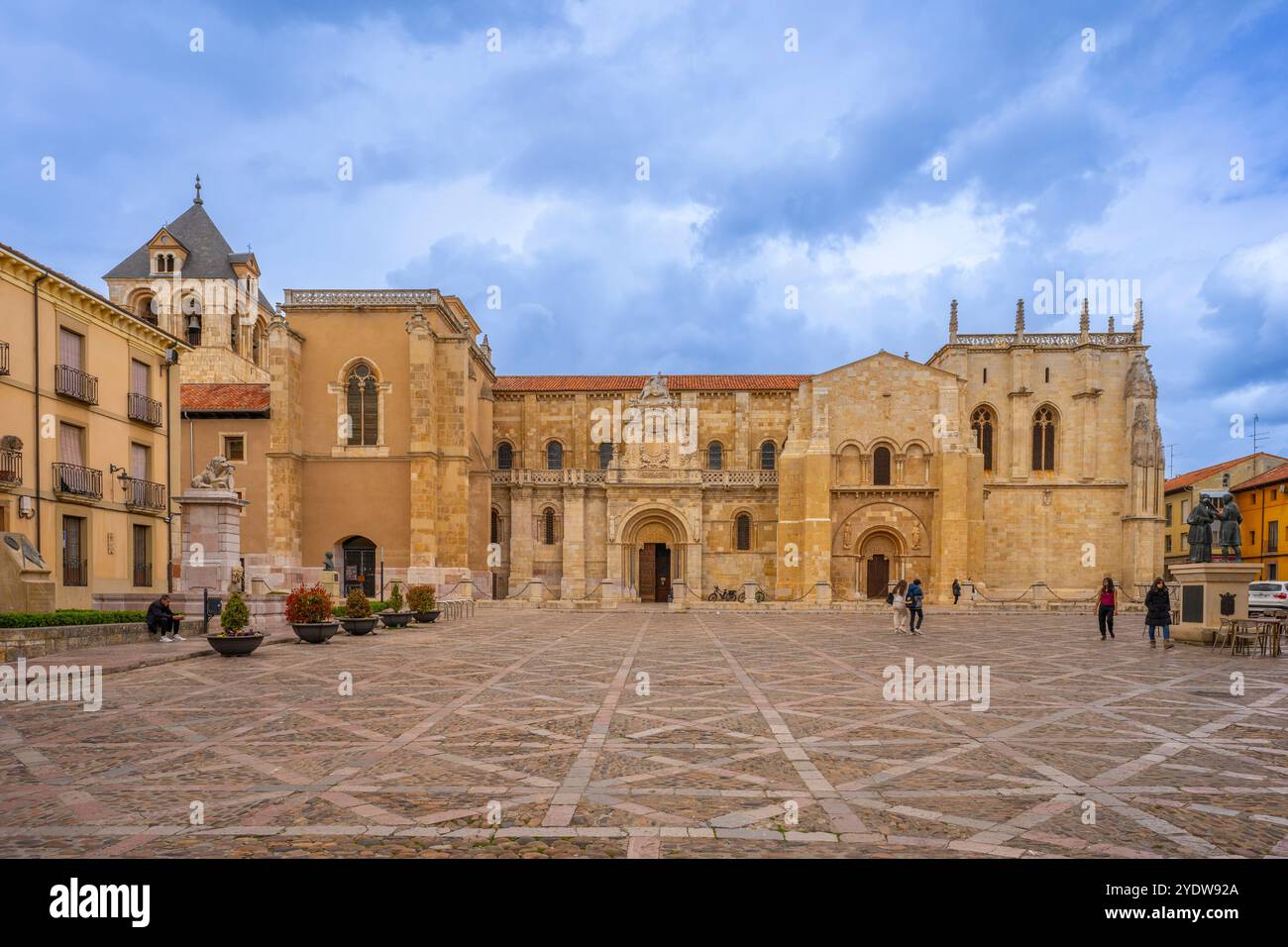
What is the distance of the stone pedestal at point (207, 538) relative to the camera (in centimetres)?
1872

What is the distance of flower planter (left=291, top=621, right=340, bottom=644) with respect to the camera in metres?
16.9

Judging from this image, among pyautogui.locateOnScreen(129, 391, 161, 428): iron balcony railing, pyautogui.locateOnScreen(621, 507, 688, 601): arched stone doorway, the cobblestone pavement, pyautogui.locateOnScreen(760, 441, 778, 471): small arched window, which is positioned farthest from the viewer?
pyautogui.locateOnScreen(760, 441, 778, 471): small arched window

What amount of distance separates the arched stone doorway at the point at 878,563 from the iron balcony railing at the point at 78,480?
102ft

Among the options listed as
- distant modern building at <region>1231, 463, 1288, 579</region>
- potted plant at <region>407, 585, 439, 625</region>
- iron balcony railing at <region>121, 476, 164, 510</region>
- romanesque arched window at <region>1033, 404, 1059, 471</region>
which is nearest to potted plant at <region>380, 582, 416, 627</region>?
potted plant at <region>407, 585, 439, 625</region>

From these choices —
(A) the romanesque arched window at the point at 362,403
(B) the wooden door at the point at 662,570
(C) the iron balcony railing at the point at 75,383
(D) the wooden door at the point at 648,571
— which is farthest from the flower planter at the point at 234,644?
(B) the wooden door at the point at 662,570

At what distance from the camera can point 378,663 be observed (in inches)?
530

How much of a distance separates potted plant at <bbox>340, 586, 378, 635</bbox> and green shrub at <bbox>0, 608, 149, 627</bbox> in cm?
452

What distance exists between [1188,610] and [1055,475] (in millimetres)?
25055

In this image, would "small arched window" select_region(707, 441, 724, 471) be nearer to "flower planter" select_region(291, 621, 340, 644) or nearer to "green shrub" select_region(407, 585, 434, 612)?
"green shrub" select_region(407, 585, 434, 612)

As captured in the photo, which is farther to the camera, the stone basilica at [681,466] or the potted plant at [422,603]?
the stone basilica at [681,466]

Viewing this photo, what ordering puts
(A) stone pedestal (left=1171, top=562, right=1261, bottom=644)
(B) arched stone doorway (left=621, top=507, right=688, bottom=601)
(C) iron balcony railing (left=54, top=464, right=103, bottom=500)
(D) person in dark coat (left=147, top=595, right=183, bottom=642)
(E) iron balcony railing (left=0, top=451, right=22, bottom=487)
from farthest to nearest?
(B) arched stone doorway (left=621, top=507, right=688, bottom=601)
(C) iron balcony railing (left=54, top=464, right=103, bottom=500)
(E) iron balcony railing (left=0, top=451, right=22, bottom=487)
(A) stone pedestal (left=1171, top=562, right=1261, bottom=644)
(D) person in dark coat (left=147, top=595, right=183, bottom=642)

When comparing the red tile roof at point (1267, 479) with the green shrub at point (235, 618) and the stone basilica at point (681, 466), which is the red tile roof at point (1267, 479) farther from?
the green shrub at point (235, 618)

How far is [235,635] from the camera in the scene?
14.1 meters

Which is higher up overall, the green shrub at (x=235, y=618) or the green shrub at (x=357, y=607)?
the green shrub at (x=235, y=618)
